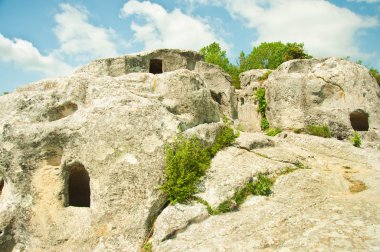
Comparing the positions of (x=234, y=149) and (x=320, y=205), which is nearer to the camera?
(x=320, y=205)

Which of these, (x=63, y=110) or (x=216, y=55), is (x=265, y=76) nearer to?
(x=63, y=110)

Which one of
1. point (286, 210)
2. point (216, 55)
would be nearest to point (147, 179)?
point (286, 210)

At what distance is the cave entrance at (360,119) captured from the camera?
17.2 meters

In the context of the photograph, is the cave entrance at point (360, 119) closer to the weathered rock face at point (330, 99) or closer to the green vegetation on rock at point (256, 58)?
the weathered rock face at point (330, 99)


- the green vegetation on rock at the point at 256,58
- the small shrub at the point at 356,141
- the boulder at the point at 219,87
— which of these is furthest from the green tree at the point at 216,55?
the small shrub at the point at 356,141

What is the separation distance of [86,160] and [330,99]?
42.2ft

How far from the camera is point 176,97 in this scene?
40.8 feet

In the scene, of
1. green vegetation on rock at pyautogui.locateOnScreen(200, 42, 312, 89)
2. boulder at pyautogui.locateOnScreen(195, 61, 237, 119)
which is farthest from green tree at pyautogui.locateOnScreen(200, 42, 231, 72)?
boulder at pyautogui.locateOnScreen(195, 61, 237, 119)

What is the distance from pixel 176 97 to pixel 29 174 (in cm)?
543

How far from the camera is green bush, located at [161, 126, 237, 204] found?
9.55m

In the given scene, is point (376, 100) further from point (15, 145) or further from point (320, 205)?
point (15, 145)

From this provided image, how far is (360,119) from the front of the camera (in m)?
18.2

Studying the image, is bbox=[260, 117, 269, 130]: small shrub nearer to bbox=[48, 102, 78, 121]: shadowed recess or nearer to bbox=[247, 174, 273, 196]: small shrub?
bbox=[247, 174, 273, 196]: small shrub

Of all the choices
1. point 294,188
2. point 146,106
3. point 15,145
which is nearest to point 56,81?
point 15,145
